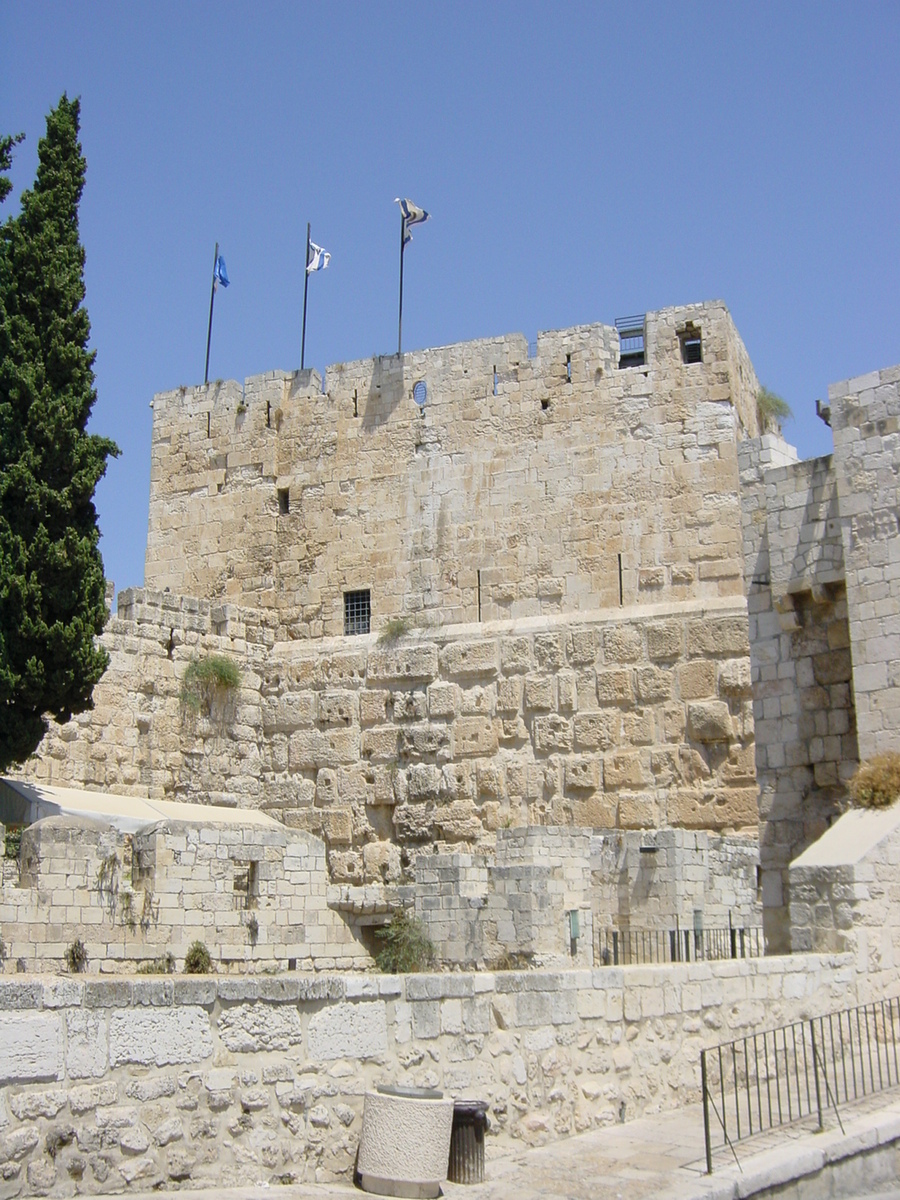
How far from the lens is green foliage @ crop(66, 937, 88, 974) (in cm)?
980

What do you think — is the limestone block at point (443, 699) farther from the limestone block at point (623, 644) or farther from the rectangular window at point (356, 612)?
the limestone block at point (623, 644)

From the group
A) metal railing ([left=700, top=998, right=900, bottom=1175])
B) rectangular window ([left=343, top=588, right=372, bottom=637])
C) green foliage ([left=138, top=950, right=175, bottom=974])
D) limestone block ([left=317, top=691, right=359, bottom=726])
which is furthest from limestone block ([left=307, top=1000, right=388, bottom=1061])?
rectangular window ([left=343, top=588, right=372, bottom=637])

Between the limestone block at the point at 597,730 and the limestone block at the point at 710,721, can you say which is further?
the limestone block at the point at 597,730

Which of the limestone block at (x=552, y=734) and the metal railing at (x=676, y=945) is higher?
the limestone block at (x=552, y=734)

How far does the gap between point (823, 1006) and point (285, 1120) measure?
3.83 meters

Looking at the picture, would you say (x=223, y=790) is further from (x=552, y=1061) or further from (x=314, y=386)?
(x=552, y=1061)

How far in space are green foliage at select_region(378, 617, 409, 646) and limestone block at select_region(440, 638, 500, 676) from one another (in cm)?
57

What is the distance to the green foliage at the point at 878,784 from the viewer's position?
30.1ft

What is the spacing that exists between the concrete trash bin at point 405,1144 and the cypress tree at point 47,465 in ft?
23.0

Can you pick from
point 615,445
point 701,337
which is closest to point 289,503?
point 615,445

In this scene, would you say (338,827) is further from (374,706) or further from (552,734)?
(552,734)

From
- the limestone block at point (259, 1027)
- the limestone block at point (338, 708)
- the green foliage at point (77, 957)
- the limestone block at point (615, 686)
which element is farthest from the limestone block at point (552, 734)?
the limestone block at point (259, 1027)

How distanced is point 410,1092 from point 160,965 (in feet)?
17.6

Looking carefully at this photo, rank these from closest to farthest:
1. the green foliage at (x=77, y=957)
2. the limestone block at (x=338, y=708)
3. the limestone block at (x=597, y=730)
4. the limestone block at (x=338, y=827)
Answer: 1. the green foliage at (x=77, y=957)
2. the limestone block at (x=597, y=730)
3. the limestone block at (x=338, y=827)
4. the limestone block at (x=338, y=708)
